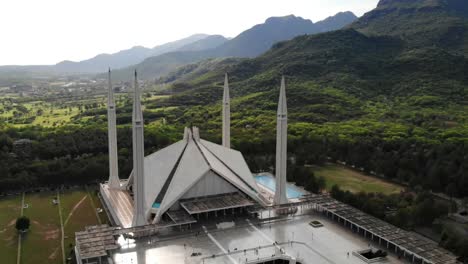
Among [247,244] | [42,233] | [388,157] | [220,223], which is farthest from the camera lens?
[388,157]

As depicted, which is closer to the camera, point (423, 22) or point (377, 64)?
point (377, 64)

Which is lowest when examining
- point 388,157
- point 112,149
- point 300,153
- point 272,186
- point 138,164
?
point 272,186

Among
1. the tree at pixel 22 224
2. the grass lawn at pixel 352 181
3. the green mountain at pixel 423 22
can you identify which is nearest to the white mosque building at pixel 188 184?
the tree at pixel 22 224

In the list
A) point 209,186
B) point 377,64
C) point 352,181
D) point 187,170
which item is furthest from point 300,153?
point 377,64

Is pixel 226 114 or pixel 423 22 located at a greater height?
pixel 423 22

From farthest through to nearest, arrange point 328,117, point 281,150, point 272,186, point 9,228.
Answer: point 328,117, point 272,186, point 281,150, point 9,228

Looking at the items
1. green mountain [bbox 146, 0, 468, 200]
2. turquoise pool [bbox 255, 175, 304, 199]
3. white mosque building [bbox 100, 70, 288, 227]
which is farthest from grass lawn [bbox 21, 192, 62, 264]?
green mountain [bbox 146, 0, 468, 200]

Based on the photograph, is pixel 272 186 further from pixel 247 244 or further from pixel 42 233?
pixel 42 233

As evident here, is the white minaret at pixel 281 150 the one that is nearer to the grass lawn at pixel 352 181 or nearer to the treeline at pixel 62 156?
the grass lawn at pixel 352 181

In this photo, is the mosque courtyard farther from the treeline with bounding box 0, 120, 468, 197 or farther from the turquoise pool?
the treeline with bounding box 0, 120, 468, 197
